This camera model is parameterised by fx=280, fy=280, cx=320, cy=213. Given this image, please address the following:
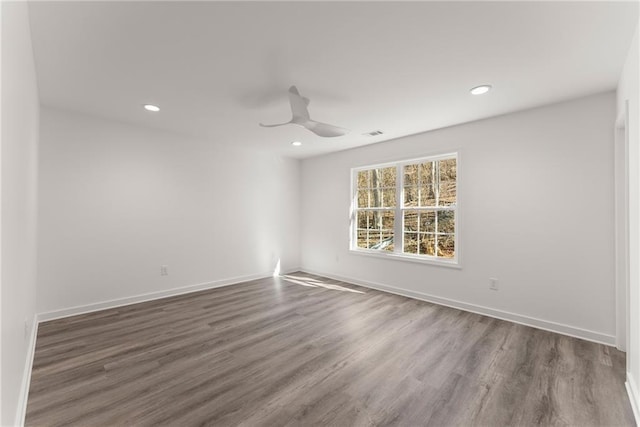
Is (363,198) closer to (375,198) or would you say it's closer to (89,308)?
(375,198)

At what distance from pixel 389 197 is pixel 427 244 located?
987 millimetres

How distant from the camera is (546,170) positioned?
3045 millimetres

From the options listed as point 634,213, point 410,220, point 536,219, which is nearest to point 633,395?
point 634,213

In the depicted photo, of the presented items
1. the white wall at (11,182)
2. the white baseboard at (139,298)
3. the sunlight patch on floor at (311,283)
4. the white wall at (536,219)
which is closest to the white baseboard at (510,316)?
the white wall at (536,219)

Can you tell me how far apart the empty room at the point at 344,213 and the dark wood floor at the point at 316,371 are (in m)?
0.02

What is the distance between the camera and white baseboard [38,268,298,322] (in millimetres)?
3269

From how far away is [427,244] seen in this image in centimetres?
414

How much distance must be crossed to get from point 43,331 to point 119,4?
10.7 ft

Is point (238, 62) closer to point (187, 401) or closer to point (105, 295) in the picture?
point (187, 401)

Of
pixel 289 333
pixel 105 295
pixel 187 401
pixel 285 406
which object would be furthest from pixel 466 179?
pixel 105 295

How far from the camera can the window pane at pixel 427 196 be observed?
13.4 ft

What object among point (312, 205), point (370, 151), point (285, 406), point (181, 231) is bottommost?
point (285, 406)

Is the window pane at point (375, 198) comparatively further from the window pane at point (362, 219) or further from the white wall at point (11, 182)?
the white wall at point (11, 182)

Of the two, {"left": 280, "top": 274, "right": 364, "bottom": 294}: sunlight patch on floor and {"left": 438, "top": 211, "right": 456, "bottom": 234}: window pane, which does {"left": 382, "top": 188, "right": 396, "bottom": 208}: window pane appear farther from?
{"left": 280, "top": 274, "right": 364, "bottom": 294}: sunlight patch on floor
